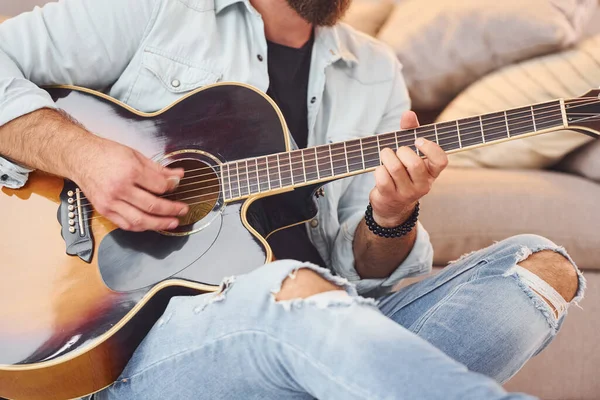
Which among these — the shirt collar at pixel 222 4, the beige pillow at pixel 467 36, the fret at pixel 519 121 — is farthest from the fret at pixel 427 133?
the beige pillow at pixel 467 36

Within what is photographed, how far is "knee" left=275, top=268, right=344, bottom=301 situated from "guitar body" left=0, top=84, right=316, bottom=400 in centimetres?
19

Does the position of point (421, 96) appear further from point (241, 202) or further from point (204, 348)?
point (204, 348)

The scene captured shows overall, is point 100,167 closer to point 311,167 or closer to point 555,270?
point 311,167

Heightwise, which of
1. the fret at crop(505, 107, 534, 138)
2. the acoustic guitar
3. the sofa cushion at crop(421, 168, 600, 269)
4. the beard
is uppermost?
the beard

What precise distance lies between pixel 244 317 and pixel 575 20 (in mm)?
1266

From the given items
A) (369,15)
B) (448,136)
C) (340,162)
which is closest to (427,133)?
(448,136)

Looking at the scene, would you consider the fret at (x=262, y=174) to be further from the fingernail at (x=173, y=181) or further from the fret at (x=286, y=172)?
the fingernail at (x=173, y=181)

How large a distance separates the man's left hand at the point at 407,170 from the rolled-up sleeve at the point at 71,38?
19.5 inches

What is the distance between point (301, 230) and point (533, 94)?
73cm

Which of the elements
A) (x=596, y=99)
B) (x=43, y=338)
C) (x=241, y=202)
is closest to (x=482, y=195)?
(x=596, y=99)

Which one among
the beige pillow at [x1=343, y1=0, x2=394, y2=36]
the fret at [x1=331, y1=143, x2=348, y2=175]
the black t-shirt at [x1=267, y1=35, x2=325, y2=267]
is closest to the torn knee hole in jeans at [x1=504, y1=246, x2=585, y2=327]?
the fret at [x1=331, y1=143, x2=348, y2=175]

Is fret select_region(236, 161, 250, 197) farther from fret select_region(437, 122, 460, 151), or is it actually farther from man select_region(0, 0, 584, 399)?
fret select_region(437, 122, 460, 151)

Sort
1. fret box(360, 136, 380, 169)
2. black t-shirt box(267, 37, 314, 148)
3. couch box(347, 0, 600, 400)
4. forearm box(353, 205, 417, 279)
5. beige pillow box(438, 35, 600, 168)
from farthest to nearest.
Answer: beige pillow box(438, 35, 600, 168) < couch box(347, 0, 600, 400) < black t-shirt box(267, 37, 314, 148) < forearm box(353, 205, 417, 279) < fret box(360, 136, 380, 169)

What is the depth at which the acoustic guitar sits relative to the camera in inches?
30.9
